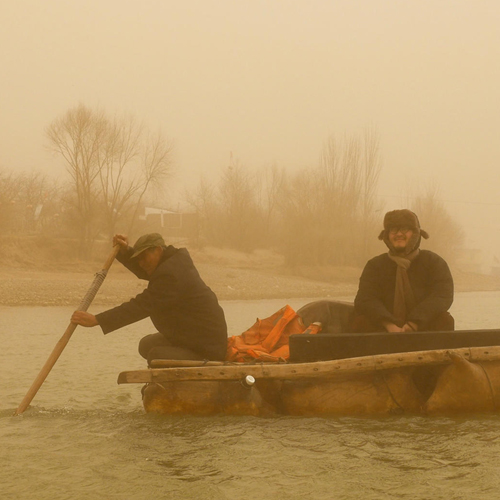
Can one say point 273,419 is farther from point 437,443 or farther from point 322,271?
point 322,271

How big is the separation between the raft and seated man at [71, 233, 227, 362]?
14.1 inches

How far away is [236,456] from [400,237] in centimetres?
227

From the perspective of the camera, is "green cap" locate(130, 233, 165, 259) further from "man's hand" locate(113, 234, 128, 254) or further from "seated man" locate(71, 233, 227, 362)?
"man's hand" locate(113, 234, 128, 254)

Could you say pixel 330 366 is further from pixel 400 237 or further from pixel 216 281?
pixel 216 281

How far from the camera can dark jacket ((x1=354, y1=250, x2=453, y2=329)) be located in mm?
6168

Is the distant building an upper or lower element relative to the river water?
upper

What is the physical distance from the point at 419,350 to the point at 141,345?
2.23 m

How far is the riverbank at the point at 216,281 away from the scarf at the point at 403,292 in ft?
57.9

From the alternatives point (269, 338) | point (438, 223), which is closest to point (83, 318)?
point (269, 338)

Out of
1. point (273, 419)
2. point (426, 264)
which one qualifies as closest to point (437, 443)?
point (273, 419)

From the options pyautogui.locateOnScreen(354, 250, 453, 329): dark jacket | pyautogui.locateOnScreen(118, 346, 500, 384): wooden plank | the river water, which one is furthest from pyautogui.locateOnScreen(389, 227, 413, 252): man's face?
the river water

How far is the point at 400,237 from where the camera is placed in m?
6.34

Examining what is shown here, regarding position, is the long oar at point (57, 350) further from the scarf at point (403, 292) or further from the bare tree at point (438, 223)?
the bare tree at point (438, 223)

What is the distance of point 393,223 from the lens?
6340mm
